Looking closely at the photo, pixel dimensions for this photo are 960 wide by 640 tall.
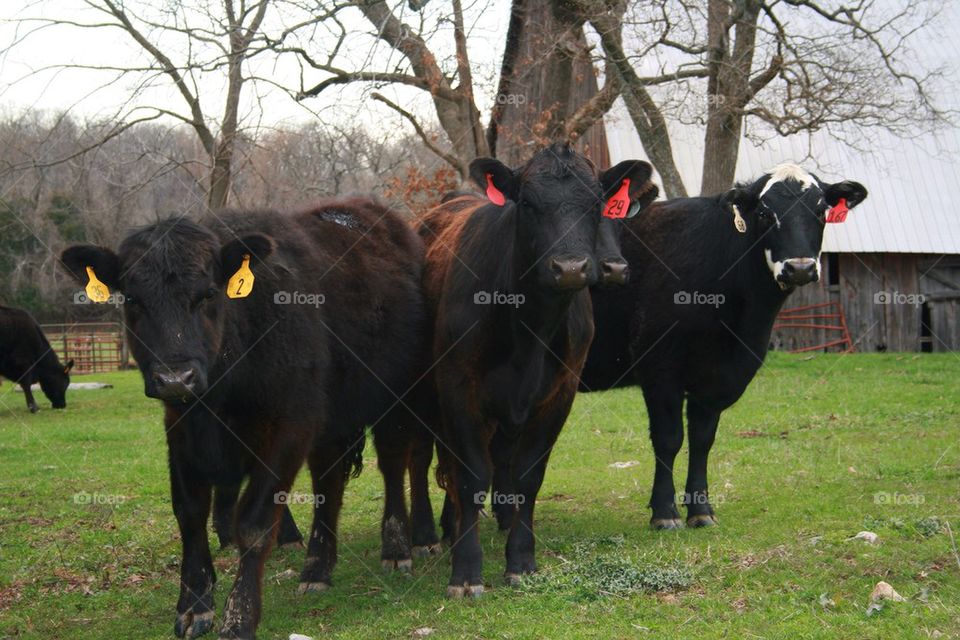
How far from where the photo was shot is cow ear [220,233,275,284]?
6379 mm

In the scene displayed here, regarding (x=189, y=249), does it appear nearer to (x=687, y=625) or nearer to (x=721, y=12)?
(x=687, y=625)

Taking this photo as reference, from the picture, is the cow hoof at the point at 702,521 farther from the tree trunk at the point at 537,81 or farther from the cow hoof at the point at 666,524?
the tree trunk at the point at 537,81

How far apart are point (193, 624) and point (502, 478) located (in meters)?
3.33

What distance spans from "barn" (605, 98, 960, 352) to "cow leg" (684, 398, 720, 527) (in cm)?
2267

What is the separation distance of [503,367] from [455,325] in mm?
501

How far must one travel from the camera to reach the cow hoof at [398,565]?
827 cm

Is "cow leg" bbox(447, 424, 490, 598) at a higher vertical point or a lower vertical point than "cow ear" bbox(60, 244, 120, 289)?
lower

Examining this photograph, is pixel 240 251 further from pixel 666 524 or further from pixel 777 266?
pixel 777 266

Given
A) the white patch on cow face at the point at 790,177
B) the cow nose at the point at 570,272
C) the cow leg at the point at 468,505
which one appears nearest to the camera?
the cow nose at the point at 570,272

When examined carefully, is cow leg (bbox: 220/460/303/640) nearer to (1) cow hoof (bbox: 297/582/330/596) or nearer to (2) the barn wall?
(1) cow hoof (bbox: 297/582/330/596)

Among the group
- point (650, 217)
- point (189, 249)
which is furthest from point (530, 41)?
point (189, 249)

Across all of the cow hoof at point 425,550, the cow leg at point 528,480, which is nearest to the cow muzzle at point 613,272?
the cow leg at point 528,480

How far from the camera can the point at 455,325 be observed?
300 inches

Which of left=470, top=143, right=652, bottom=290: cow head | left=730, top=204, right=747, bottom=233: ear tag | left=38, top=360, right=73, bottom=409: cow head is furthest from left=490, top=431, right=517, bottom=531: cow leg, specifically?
left=38, top=360, right=73, bottom=409: cow head
